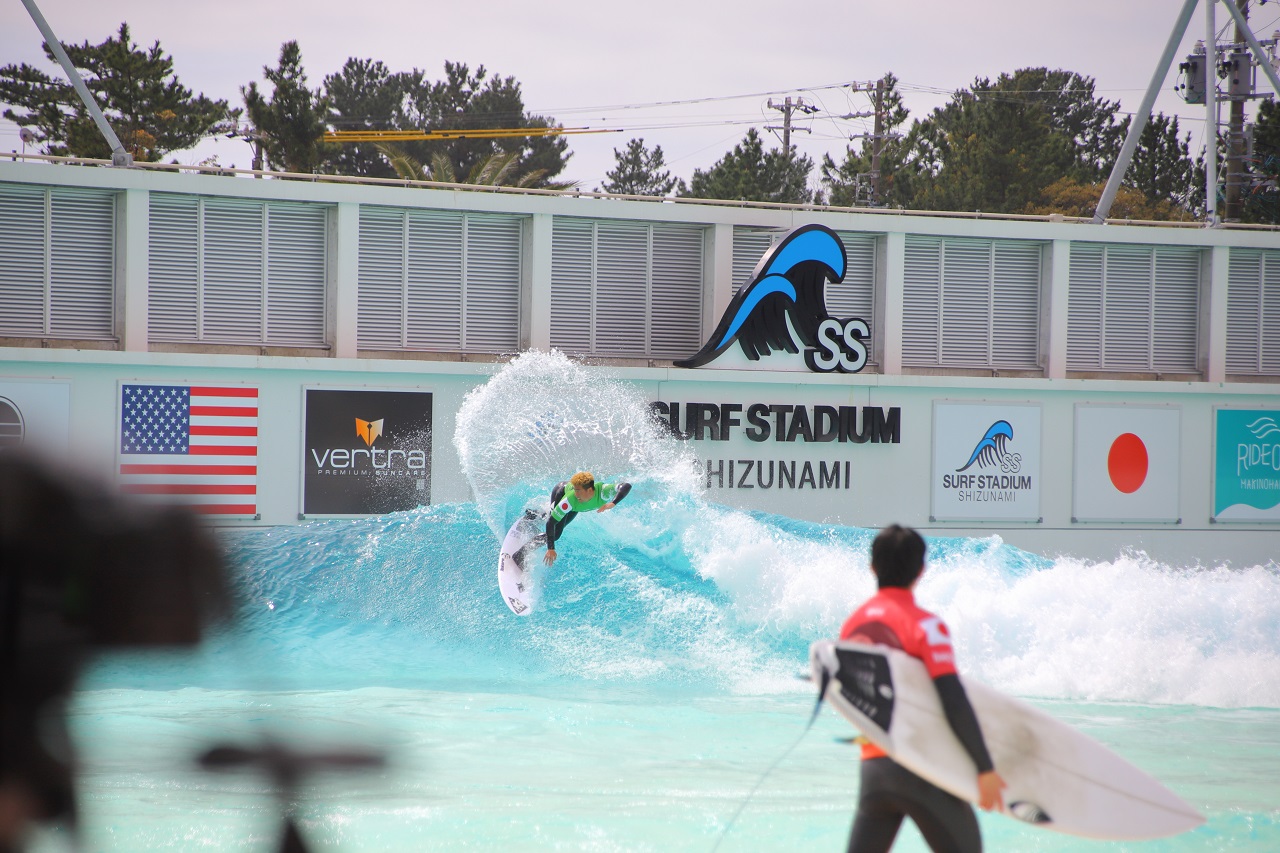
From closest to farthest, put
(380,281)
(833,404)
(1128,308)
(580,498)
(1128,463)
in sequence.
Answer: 1. (580,498)
2. (380,281)
3. (833,404)
4. (1128,463)
5. (1128,308)

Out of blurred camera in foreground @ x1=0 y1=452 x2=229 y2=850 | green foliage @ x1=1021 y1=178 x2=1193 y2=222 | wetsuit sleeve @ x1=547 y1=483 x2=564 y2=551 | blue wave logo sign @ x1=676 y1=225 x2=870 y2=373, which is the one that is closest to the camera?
blurred camera in foreground @ x1=0 y1=452 x2=229 y2=850

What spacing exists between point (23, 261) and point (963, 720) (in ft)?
61.6

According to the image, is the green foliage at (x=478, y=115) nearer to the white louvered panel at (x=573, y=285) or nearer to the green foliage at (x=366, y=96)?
the green foliage at (x=366, y=96)

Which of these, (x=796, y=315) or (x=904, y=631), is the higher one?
(x=796, y=315)

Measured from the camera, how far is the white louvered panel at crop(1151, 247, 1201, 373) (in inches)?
913

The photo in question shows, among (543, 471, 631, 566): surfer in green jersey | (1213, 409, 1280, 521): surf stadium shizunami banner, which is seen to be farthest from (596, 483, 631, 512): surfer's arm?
(1213, 409, 1280, 521): surf stadium shizunami banner

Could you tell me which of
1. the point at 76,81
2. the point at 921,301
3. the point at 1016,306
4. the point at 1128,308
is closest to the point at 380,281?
the point at 76,81

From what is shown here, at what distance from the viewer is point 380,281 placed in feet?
65.7

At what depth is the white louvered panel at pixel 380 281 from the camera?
784 inches

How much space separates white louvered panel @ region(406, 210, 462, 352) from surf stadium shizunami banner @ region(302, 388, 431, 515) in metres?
1.78

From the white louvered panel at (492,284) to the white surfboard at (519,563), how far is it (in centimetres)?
725

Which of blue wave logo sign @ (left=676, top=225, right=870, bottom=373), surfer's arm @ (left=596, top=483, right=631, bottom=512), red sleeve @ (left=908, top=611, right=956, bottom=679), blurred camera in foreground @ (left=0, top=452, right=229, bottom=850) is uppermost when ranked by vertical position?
blue wave logo sign @ (left=676, top=225, right=870, bottom=373)

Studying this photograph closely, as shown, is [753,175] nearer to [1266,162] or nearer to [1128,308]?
[1266,162]

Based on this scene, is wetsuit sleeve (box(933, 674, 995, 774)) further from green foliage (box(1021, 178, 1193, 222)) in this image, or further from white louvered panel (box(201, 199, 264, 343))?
green foliage (box(1021, 178, 1193, 222))
